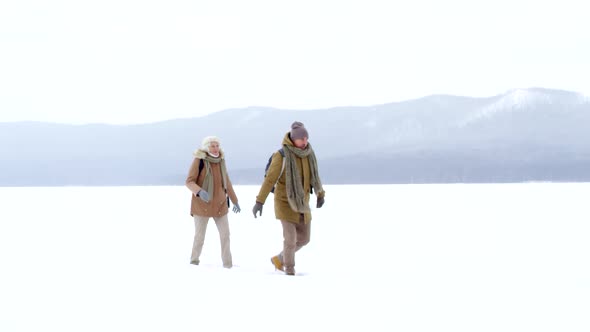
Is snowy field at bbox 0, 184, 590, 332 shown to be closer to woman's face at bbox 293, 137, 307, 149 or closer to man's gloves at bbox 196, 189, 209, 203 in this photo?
man's gloves at bbox 196, 189, 209, 203

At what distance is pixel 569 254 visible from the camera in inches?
434

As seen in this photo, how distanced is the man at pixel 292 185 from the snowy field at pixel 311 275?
529 millimetres

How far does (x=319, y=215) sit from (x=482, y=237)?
17.5 ft

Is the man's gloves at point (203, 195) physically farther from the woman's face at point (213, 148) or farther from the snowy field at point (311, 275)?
the snowy field at point (311, 275)

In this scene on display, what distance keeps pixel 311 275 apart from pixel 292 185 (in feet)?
3.60

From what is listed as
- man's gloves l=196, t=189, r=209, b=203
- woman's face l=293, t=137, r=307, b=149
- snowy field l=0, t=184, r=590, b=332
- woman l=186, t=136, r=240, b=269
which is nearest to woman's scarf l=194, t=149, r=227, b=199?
woman l=186, t=136, r=240, b=269

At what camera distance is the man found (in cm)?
819

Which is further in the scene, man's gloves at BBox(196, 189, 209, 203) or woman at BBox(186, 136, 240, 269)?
woman at BBox(186, 136, 240, 269)

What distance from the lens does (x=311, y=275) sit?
8.24 meters

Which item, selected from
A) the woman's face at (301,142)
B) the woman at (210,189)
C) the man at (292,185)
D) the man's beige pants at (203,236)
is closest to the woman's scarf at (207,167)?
the woman at (210,189)

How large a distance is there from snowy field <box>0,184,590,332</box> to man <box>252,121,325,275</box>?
1.73ft

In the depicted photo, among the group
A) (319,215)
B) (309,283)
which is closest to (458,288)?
(309,283)

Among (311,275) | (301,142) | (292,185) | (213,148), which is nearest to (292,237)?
(311,275)

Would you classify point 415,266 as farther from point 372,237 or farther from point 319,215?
point 319,215
